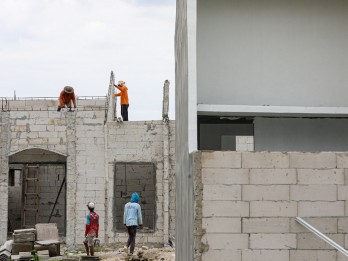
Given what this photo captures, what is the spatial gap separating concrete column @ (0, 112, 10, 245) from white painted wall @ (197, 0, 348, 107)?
1165 centimetres

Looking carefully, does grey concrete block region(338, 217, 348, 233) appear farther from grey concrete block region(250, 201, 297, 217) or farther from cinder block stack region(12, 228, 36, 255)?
cinder block stack region(12, 228, 36, 255)

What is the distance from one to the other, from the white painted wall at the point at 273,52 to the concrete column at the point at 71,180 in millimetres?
11048

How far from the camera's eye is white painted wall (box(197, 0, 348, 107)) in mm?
9531

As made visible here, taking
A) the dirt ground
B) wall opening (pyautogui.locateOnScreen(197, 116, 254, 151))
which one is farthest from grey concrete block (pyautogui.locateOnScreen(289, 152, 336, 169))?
the dirt ground

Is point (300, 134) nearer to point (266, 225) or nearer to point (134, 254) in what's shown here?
point (266, 225)

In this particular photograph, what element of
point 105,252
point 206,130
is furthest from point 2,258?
point 206,130

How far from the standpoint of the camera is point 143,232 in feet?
66.2

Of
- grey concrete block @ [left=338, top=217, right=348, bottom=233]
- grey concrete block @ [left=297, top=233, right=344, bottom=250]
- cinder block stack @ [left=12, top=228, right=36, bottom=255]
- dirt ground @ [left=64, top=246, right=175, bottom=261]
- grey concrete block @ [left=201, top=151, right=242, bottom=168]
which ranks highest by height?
grey concrete block @ [left=201, top=151, right=242, bottom=168]

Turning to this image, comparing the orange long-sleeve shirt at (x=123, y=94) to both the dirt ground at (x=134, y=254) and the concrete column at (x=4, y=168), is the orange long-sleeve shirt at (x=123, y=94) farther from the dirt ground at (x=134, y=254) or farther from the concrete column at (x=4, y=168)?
the dirt ground at (x=134, y=254)

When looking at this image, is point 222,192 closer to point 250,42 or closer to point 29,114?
point 250,42

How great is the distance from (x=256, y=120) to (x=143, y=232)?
11.0 metres

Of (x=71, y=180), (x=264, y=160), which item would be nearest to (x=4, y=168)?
(x=71, y=180)

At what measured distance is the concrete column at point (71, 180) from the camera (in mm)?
19844

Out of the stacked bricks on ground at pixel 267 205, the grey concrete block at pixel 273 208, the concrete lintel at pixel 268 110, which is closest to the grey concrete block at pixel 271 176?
the stacked bricks on ground at pixel 267 205
